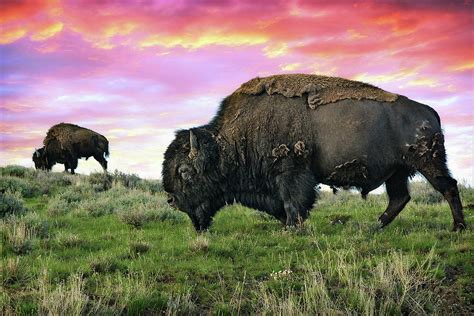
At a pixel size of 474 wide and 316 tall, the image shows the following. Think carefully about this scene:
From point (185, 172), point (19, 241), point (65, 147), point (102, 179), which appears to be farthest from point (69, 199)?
point (65, 147)

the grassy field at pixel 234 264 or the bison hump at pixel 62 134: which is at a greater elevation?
the bison hump at pixel 62 134

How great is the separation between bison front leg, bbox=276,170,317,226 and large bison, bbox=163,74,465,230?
0.06 feet

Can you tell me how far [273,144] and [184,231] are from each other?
8.01 feet

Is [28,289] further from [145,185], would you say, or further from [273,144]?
[145,185]

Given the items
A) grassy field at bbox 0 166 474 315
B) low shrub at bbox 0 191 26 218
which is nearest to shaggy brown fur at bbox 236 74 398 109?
grassy field at bbox 0 166 474 315

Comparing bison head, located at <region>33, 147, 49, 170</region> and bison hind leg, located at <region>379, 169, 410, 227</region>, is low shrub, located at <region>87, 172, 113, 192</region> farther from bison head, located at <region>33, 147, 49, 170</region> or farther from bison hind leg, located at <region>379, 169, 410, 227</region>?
bison head, located at <region>33, 147, 49, 170</region>

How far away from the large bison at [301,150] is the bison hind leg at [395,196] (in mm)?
19

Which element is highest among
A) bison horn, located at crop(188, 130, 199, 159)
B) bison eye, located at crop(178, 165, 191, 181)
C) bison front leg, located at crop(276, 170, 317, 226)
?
bison horn, located at crop(188, 130, 199, 159)

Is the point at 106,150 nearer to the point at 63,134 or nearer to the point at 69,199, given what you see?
the point at 63,134

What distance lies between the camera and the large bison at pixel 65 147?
3142 centimetres

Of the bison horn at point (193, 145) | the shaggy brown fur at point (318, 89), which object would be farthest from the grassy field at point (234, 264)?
the shaggy brown fur at point (318, 89)

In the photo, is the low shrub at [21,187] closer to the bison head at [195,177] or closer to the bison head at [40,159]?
the bison head at [195,177]

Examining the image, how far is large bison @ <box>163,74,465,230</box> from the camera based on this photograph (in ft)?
29.6

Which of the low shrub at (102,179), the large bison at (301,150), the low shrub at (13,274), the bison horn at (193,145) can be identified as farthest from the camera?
the low shrub at (102,179)
